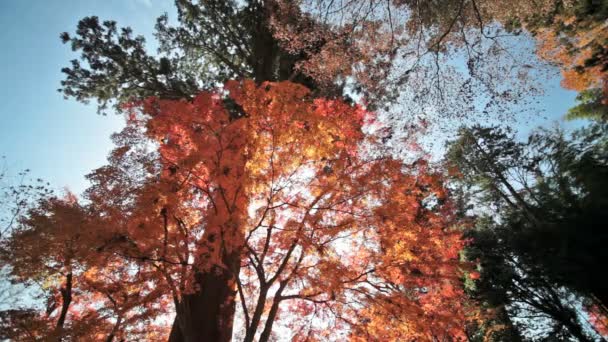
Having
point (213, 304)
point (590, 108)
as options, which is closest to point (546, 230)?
point (590, 108)

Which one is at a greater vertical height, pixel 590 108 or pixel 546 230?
pixel 590 108

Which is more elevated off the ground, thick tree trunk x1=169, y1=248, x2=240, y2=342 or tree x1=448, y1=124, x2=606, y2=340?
tree x1=448, y1=124, x2=606, y2=340

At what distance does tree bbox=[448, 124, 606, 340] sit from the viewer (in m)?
11.4

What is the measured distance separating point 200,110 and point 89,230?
3.56 meters

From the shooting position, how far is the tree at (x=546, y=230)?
11.4 meters

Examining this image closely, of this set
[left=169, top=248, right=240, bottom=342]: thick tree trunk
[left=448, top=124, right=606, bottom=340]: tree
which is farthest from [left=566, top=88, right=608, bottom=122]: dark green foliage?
[left=169, top=248, right=240, bottom=342]: thick tree trunk

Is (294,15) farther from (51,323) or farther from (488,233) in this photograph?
(488,233)

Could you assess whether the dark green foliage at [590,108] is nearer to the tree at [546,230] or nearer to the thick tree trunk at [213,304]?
the tree at [546,230]

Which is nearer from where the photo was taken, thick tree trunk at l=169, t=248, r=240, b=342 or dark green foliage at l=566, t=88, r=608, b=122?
thick tree trunk at l=169, t=248, r=240, b=342

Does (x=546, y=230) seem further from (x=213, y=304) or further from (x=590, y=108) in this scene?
(x=213, y=304)

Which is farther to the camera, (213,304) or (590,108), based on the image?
(590,108)

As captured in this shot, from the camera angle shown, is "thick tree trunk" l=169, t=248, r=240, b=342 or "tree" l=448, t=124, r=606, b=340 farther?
"tree" l=448, t=124, r=606, b=340

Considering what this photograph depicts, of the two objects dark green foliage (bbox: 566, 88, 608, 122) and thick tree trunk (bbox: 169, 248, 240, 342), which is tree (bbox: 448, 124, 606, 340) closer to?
dark green foliage (bbox: 566, 88, 608, 122)

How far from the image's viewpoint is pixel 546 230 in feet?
40.8
